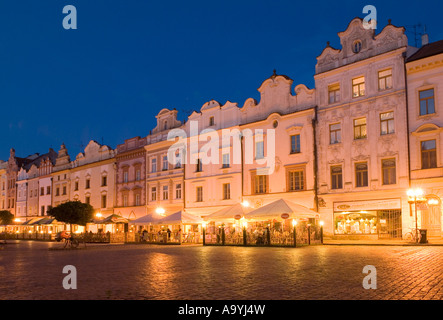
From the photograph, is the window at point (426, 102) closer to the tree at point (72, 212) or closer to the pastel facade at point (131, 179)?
the tree at point (72, 212)

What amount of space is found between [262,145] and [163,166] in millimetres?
13163

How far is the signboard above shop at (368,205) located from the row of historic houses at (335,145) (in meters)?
0.07

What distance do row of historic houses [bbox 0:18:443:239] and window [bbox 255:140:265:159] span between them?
0.27ft

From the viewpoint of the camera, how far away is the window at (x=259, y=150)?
38.1 meters

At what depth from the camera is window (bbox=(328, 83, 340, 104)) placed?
34000 millimetres

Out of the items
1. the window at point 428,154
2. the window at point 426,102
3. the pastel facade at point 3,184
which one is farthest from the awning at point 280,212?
the pastel facade at point 3,184

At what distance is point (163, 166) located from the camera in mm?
47500

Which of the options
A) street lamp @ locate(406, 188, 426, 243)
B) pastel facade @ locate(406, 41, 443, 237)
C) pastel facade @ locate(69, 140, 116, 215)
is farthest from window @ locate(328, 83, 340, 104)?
pastel facade @ locate(69, 140, 116, 215)

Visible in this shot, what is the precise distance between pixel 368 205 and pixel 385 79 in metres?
8.41

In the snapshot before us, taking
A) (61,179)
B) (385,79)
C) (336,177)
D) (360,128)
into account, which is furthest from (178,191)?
(61,179)

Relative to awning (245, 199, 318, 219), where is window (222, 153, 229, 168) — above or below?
above

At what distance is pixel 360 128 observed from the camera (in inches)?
1283

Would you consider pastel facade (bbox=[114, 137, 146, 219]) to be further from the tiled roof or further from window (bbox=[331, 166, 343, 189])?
the tiled roof
